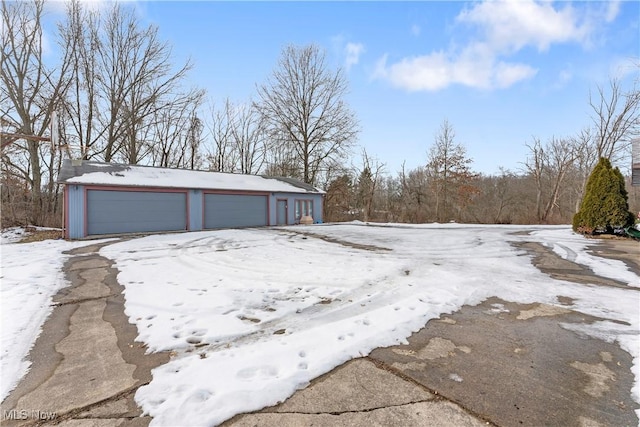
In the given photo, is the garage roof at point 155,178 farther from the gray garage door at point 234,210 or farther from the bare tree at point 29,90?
the bare tree at point 29,90

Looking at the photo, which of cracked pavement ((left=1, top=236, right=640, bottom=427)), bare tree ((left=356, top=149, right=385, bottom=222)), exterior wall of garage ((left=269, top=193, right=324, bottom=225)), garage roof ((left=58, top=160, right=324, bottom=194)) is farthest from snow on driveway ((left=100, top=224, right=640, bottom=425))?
bare tree ((left=356, top=149, right=385, bottom=222))

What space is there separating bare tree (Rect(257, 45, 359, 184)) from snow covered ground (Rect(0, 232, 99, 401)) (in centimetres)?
1838

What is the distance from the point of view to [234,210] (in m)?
15.9

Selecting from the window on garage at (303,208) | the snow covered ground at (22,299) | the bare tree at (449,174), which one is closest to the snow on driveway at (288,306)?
the snow covered ground at (22,299)

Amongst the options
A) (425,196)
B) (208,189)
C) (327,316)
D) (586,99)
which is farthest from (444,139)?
(327,316)

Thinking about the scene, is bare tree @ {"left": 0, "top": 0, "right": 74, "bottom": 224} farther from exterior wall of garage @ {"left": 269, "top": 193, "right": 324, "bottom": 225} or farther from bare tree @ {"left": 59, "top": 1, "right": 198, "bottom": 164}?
exterior wall of garage @ {"left": 269, "top": 193, "right": 324, "bottom": 225}

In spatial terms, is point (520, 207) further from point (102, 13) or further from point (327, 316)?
point (102, 13)

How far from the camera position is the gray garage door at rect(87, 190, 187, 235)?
464 inches

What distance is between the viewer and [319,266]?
631cm

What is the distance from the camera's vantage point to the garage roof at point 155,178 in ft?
39.1

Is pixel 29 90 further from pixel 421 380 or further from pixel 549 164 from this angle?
pixel 549 164

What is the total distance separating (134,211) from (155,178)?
1989mm

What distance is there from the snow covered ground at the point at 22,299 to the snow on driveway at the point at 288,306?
3.02 ft

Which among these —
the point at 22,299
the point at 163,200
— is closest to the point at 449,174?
the point at 163,200
